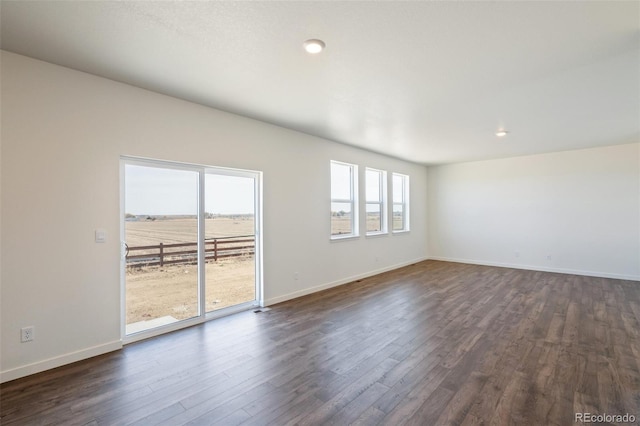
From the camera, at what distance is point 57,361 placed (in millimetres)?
2615

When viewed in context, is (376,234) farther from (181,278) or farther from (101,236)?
(101,236)

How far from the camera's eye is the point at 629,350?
286 cm

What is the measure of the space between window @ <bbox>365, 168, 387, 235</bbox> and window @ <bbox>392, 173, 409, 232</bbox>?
49cm

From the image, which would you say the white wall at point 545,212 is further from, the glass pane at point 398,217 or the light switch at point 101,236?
the light switch at point 101,236

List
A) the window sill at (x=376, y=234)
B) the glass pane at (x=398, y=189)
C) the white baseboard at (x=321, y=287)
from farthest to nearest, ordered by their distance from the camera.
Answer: the glass pane at (x=398, y=189) → the window sill at (x=376, y=234) → the white baseboard at (x=321, y=287)

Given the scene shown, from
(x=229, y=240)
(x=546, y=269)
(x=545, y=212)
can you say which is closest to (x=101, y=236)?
(x=229, y=240)

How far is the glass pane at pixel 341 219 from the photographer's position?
5605 mm

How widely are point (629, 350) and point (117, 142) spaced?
549cm

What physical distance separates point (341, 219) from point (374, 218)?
1217 mm

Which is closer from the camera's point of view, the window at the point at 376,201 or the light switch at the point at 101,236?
the light switch at the point at 101,236

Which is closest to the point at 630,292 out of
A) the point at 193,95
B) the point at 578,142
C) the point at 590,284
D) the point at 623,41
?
the point at 590,284

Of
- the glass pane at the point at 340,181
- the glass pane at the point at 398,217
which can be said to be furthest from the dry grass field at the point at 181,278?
the glass pane at the point at 398,217

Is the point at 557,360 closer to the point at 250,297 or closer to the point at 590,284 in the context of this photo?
the point at 250,297

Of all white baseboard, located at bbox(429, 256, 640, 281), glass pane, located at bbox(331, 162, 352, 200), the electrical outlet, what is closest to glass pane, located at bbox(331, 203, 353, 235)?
glass pane, located at bbox(331, 162, 352, 200)
